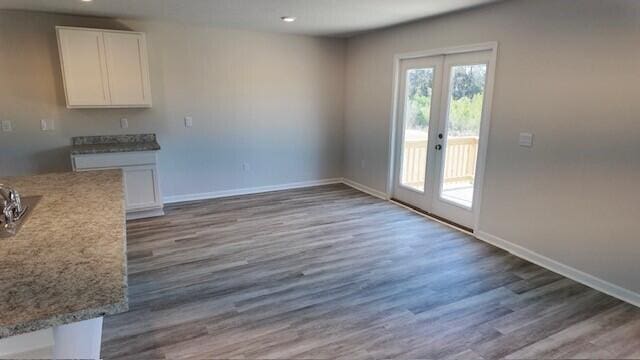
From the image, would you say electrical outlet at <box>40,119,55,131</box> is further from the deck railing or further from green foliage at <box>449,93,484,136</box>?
green foliage at <box>449,93,484,136</box>

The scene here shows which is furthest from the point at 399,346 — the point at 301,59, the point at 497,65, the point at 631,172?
the point at 301,59

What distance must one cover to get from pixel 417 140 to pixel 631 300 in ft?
9.17

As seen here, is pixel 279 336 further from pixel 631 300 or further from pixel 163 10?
pixel 163 10

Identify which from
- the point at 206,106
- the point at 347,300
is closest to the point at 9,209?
the point at 347,300

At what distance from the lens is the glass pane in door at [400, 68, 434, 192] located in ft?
15.6

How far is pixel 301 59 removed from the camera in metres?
5.81

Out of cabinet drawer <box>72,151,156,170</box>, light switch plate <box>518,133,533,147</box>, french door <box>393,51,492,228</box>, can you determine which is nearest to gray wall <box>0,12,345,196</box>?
cabinet drawer <box>72,151,156,170</box>

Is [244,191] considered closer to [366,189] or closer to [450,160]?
[366,189]

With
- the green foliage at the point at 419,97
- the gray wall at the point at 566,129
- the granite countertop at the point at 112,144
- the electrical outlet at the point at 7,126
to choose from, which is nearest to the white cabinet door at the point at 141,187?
the granite countertop at the point at 112,144

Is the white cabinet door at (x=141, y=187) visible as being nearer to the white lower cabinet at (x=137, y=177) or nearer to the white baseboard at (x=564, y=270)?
the white lower cabinet at (x=137, y=177)

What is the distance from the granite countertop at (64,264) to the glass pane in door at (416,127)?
3.68 metres

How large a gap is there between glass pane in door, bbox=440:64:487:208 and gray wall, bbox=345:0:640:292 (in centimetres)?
27

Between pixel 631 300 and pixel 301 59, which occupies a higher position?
pixel 301 59

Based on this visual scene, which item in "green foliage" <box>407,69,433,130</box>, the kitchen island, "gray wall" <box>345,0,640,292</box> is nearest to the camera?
the kitchen island
